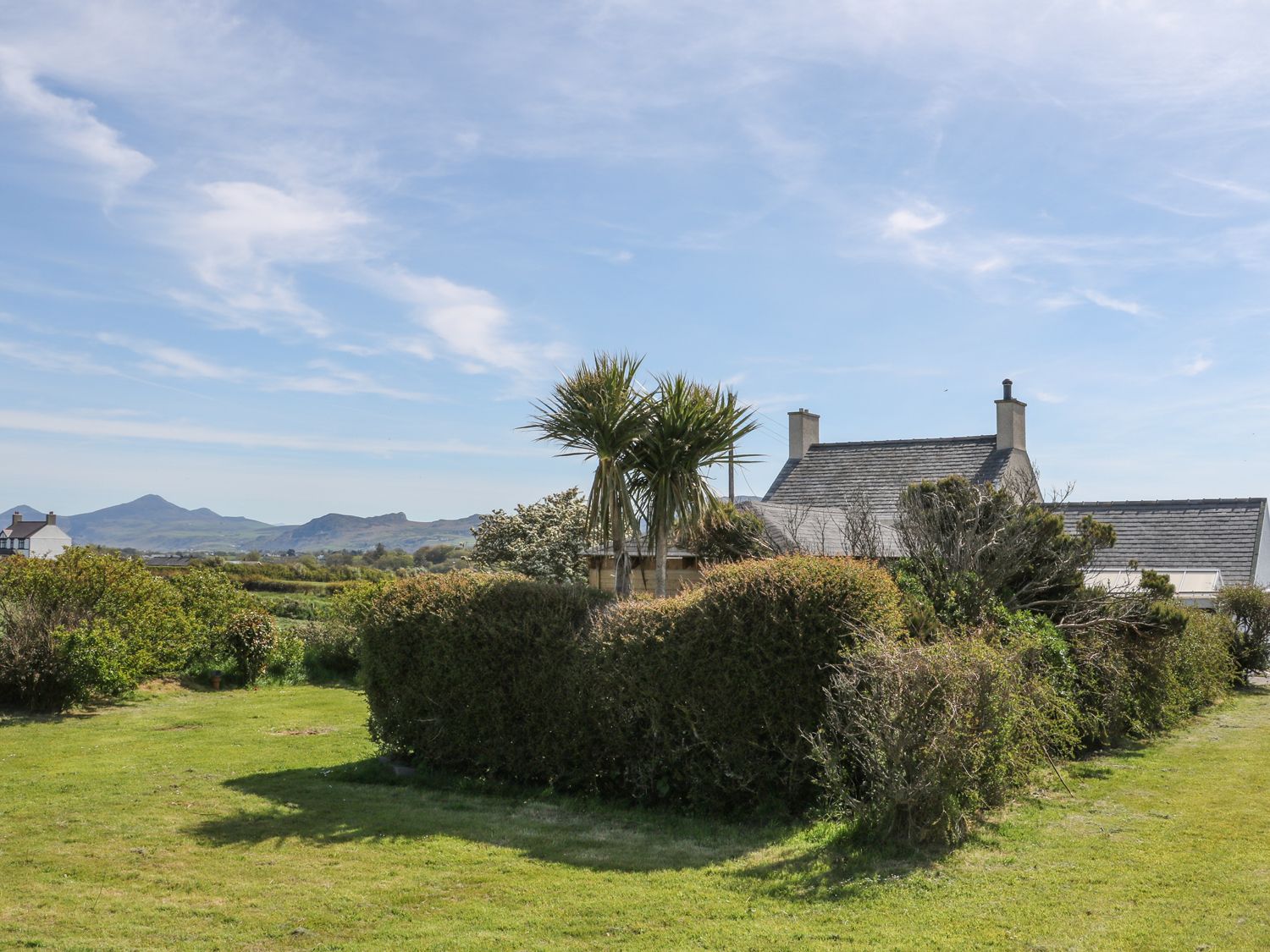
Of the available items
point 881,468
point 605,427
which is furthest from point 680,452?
point 881,468

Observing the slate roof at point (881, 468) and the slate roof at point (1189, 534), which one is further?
the slate roof at point (881, 468)

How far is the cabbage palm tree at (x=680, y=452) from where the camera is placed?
12.6 meters

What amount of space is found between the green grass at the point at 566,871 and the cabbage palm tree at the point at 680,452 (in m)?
4.18

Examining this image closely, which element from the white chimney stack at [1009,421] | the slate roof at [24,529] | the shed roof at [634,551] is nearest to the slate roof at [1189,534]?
the white chimney stack at [1009,421]

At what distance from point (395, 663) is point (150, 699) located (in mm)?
9221

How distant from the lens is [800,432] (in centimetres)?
3553

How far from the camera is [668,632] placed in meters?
9.69

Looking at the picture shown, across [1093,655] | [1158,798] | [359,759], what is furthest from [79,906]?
[1093,655]

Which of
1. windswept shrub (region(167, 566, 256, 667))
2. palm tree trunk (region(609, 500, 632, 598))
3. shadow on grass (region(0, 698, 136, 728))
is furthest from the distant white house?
palm tree trunk (region(609, 500, 632, 598))

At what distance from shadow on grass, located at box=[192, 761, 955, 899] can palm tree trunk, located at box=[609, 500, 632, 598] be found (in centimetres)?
325

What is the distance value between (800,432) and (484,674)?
85.5 ft

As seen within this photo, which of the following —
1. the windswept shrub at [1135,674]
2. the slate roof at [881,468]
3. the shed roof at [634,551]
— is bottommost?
the windswept shrub at [1135,674]

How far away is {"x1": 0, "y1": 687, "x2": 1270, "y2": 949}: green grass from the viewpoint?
20.6 feet

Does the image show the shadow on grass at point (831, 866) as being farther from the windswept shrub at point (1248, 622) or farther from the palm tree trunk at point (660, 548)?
the windswept shrub at point (1248, 622)
